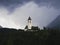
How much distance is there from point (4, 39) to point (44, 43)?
6951mm

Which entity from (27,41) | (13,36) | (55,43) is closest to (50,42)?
(55,43)

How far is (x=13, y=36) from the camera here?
128 ft

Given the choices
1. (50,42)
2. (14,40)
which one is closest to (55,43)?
(50,42)

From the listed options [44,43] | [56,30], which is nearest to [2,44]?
[44,43]

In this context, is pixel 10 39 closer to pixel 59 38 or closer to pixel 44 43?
pixel 44 43

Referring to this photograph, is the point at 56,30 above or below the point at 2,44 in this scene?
above

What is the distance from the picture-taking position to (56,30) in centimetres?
3934

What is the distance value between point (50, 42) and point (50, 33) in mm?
2102

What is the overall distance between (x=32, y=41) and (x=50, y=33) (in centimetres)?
342

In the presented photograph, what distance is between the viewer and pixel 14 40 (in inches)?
1503

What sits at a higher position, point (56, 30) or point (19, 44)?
point (56, 30)

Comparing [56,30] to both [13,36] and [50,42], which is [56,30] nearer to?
[50,42]

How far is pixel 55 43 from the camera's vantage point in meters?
37.4

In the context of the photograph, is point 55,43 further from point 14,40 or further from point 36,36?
point 14,40
